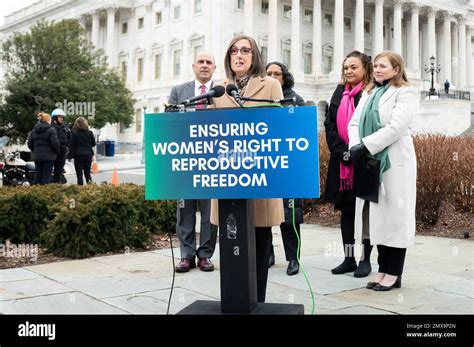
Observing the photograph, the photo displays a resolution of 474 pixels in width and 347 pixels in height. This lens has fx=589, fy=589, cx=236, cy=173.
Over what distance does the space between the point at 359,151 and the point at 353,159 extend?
0.37ft

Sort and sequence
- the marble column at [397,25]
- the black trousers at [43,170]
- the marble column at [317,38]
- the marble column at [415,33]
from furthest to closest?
1. the marble column at [415,33]
2. the marble column at [397,25]
3. the marble column at [317,38]
4. the black trousers at [43,170]

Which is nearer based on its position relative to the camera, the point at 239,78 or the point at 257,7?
the point at 239,78

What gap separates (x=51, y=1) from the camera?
76812 millimetres

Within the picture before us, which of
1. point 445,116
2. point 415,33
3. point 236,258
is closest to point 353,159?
point 236,258

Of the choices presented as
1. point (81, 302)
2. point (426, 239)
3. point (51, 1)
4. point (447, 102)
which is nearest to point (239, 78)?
point (81, 302)

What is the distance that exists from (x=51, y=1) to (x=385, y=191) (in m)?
78.8

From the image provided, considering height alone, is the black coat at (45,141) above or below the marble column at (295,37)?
below

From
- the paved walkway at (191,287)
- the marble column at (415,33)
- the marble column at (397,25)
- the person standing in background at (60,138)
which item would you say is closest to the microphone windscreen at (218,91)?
the paved walkway at (191,287)

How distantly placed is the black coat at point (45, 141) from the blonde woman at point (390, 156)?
379 inches

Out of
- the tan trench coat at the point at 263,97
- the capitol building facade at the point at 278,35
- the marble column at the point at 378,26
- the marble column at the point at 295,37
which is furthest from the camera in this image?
the marble column at the point at 378,26

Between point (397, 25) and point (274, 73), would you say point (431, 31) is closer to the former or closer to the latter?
point (397, 25)

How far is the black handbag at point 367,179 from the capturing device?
5.60 m

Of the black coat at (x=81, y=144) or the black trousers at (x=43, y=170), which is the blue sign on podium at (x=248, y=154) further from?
the black coat at (x=81, y=144)

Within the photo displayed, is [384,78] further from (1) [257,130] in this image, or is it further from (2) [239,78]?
(1) [257,130]
